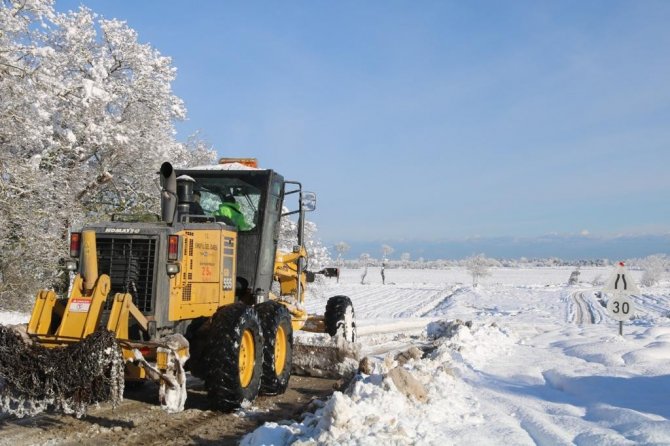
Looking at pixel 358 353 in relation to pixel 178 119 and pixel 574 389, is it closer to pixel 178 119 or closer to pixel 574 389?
pixel 574 389

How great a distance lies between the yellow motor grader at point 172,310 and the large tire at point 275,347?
13 mm

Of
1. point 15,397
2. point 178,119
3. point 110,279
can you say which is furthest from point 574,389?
point 178,119

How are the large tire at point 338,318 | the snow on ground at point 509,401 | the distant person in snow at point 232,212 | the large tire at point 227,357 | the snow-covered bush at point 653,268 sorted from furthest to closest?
the snow-covered bush at point 653,268 < the large tire at point 338,318 < the distant person in snow at point 232,212 < the large tire at point 227,357 < the snow on ground at point 509,401

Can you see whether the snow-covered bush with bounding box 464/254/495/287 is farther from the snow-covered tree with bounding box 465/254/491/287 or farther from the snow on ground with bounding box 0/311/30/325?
the snow on ground with bounding box 0/311/30/325

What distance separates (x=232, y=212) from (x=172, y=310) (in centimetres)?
203

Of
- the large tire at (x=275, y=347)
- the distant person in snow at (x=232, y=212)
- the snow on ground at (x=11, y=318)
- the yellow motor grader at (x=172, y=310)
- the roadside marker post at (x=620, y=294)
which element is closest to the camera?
the yellow motor grader at (x=172, y=310)

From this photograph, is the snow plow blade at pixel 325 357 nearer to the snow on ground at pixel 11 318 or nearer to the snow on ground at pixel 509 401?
the snow on ground at pixel 509 401

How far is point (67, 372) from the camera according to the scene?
5.48 m

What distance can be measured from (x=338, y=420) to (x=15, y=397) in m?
2.94

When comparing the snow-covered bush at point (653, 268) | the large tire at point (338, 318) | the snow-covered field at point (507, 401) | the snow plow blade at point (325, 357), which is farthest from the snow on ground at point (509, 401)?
the snow-covered bush at point (653, 268)

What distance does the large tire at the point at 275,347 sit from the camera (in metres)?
7.68

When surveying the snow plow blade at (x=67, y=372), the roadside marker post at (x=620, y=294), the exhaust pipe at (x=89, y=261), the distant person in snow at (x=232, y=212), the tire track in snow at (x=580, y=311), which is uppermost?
the distant person in snow at (x=232, y=212)

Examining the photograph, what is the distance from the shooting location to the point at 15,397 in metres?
5.69

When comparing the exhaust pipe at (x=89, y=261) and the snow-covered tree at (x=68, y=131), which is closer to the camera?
the exhaust pipe at (x=89, y=261)
